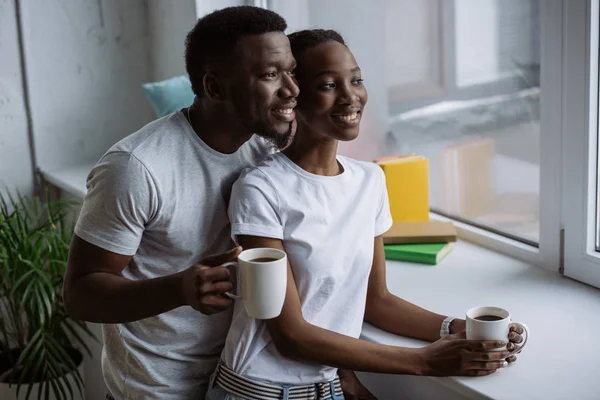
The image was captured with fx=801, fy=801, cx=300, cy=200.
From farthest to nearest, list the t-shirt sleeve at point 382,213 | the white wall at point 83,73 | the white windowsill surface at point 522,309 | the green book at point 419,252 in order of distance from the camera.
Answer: the white wall at point 83,73 < the green book at point 419,252 < the t-shirt sleeve at point 382,213 < the white windowsill surface at point 522,309

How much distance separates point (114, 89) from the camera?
3111mm

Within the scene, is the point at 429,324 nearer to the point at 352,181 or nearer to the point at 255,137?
the point at 352,181

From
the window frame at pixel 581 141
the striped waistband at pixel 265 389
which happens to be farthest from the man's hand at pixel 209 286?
the window frame at pixel 581 141

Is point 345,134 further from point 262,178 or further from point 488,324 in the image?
point 488,324

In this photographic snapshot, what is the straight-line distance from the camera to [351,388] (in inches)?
60.9

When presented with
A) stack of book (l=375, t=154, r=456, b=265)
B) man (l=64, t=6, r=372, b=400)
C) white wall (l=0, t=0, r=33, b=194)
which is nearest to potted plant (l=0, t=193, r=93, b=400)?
white wall (l=0, t=0, r=33, b=194)

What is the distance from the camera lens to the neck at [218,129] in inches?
56.1

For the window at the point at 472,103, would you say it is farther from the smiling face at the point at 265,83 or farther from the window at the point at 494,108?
the smiling face at the point at 265,83

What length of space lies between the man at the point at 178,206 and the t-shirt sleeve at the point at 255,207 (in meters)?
0.07

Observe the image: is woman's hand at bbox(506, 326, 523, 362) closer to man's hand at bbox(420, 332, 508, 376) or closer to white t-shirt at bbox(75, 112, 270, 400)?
man's hand at bbox(420, 332, 508, 376)

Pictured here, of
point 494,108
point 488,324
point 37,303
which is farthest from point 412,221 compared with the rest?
point 37,303

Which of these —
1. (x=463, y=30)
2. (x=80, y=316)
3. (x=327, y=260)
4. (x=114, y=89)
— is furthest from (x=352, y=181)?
(x=114, y=89)

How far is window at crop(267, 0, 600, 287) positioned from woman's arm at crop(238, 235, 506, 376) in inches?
20.2

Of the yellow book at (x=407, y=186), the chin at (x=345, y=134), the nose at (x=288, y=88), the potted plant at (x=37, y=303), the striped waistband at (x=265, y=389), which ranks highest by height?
the nose at (x=288, y=88)
